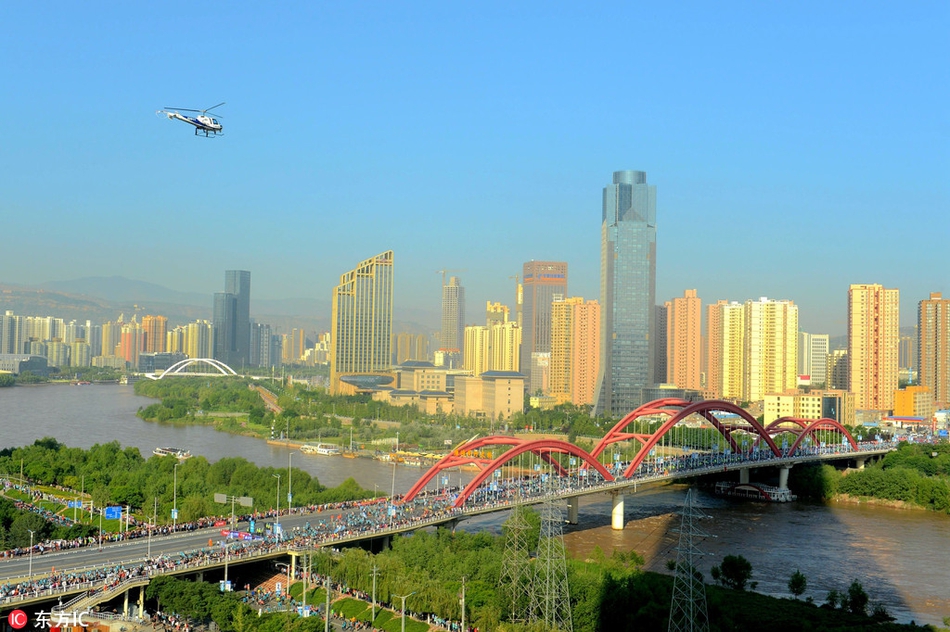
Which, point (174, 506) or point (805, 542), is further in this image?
point (805, 542)

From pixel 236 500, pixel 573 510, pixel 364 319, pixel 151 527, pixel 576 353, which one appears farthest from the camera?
pixel 364 319

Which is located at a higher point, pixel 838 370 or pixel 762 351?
pixel 762 351

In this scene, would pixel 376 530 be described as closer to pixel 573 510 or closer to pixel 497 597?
pixel 497 597

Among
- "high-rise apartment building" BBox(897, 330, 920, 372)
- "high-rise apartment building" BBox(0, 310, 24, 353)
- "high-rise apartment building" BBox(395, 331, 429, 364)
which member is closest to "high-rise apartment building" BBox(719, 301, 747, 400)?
"high-rise apartment building" BBox(897, 330, 920, 372)

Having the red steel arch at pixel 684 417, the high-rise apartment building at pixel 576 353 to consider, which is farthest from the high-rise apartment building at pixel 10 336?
the red steel arch at pixel 684 417

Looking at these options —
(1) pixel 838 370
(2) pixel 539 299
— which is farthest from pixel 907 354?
(1) pixel 838 370

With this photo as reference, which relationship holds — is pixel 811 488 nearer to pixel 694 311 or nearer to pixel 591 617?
pixel 591 617
